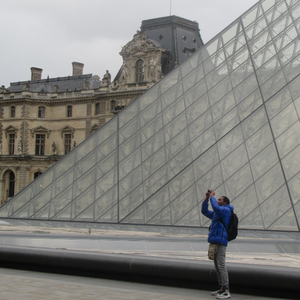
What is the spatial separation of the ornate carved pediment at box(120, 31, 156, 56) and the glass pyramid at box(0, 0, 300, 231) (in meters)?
28.1

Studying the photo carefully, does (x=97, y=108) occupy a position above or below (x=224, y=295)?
above

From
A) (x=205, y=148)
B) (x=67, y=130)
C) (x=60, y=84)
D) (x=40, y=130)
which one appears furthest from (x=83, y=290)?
(x=60, y=84)

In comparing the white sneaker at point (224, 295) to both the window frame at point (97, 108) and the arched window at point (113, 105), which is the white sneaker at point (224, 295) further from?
the window frame at point (97, 108)

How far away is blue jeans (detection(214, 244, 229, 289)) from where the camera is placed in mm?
6082

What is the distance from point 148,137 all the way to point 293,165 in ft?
13.9

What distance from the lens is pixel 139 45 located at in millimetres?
43875

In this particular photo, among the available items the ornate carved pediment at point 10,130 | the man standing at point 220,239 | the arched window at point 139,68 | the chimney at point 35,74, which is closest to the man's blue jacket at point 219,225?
the man standing at point 220,239

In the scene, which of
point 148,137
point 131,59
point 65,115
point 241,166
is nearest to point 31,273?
point 241,166

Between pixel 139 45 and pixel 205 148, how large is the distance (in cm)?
3155

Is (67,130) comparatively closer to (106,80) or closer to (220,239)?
(106,80)

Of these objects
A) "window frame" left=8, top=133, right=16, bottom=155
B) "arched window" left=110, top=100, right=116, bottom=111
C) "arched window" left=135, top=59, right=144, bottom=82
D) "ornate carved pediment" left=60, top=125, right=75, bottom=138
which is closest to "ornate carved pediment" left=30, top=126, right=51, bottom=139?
"ornate carved pediment" left=60, top=125, right=75, bottom=138

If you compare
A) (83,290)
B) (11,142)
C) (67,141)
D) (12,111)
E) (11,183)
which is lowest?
(83,290)

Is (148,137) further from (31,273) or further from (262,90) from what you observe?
(31,273)

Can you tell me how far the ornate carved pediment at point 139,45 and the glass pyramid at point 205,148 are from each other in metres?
28.1
